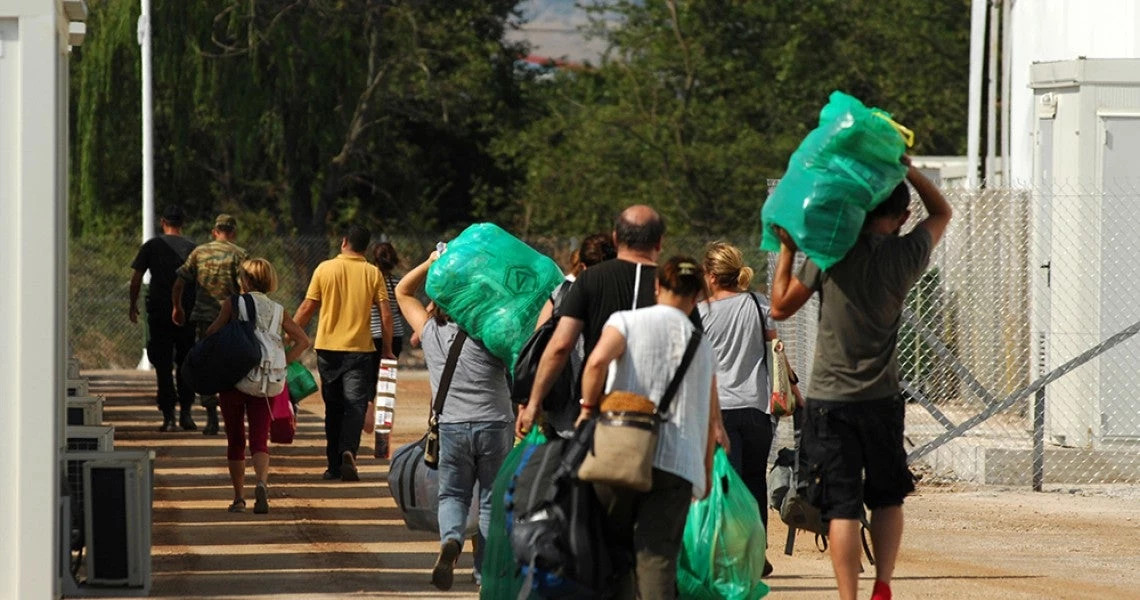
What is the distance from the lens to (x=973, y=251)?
48.6 ft

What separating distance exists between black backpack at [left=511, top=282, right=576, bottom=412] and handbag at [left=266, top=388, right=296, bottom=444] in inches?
164

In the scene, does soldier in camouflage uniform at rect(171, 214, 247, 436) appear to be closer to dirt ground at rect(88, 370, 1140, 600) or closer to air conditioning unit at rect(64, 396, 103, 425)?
dirt ground at rect(88, 370, 1140, 600)

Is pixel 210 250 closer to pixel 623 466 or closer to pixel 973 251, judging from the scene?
pixel 973 251

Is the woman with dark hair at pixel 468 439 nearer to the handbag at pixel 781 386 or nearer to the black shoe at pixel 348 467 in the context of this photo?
the handbag at pixel 781 386

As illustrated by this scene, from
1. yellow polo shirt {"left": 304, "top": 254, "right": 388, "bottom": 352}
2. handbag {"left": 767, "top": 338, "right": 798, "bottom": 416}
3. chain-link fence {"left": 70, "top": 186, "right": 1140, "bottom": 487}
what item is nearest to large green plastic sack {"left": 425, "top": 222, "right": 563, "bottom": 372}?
handbag {"left": 767, "top": 338, "right": 798, "bottom": 416}

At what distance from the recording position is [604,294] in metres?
7.06

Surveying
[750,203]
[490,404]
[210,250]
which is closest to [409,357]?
[750,203]

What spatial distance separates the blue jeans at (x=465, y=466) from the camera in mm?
8258

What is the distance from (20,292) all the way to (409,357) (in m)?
21.7

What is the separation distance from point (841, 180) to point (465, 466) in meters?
2.35

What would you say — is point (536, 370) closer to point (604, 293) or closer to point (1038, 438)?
point (604, 293)

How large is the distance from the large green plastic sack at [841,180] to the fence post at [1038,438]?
5.96m

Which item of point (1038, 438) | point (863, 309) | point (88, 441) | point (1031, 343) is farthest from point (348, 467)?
point (863, 309)

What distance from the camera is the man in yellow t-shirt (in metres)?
13.0
